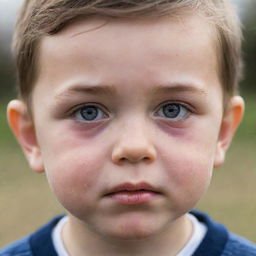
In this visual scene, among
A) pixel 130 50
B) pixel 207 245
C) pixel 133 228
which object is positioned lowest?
pixel 207 245

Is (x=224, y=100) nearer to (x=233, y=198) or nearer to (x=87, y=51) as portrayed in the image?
(x=87, y=51)

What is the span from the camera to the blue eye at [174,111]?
1.85 meters

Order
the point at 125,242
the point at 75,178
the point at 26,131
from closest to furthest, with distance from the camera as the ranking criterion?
1. the point at 75,178
2. the point at 125,242
3. the point at 26,131

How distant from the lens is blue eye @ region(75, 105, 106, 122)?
1843mm

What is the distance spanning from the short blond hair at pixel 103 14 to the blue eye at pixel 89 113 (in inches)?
8.7

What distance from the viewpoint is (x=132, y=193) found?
5.80ft

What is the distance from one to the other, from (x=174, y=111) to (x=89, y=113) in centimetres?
23

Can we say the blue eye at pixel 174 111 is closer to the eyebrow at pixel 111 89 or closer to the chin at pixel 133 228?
the eyebrow at pixel 111 89

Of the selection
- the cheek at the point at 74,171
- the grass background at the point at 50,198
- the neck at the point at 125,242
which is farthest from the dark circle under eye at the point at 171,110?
the grass background at the point at 50,198

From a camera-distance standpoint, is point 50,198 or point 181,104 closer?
point 181,104

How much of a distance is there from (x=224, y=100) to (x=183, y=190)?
1.23ft

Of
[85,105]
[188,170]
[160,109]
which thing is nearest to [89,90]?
[85,105]

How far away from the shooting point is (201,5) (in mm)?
1918

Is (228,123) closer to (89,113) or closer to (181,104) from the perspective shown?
(181,104)
